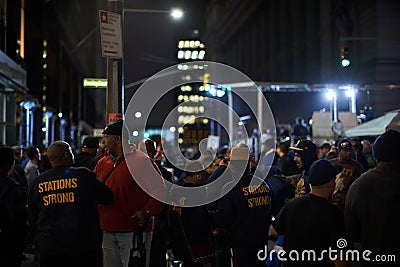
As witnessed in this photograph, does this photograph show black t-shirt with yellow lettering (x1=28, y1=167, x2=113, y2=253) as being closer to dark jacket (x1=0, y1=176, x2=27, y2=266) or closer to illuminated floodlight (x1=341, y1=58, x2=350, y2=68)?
dark jacket (x1=0, y1=176, x2=27, y2=266)

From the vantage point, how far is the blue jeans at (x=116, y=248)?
6285 millimetres

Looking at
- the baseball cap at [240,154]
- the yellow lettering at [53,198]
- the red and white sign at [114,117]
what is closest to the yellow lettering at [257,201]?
the baseball cap at [240,154]

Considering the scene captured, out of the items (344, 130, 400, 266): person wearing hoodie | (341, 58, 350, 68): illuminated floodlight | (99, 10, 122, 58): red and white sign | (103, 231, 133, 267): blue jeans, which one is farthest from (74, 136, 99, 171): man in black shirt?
(341, 58, 350, 68): illuminated floodlight

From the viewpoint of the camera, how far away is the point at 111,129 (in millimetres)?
6445

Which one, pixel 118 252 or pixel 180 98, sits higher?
pixel 180 98

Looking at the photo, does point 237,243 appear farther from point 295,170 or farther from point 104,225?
point 295,170

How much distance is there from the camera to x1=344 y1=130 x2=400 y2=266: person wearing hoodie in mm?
4812

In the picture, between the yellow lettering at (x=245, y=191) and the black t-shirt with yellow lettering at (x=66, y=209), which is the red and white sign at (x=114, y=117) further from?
the black t-shirt with yellow lettering at (x=66, y=209)

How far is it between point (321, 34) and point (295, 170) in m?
33.6

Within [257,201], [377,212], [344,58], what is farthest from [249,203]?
[344,58]

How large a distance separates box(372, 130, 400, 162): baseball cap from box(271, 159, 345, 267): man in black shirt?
0.43 m

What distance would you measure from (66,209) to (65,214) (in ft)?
0.16

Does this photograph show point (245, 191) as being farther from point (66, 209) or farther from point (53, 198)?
point (53, 198)

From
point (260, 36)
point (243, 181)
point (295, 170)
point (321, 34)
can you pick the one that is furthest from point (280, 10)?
point (243, 181)
